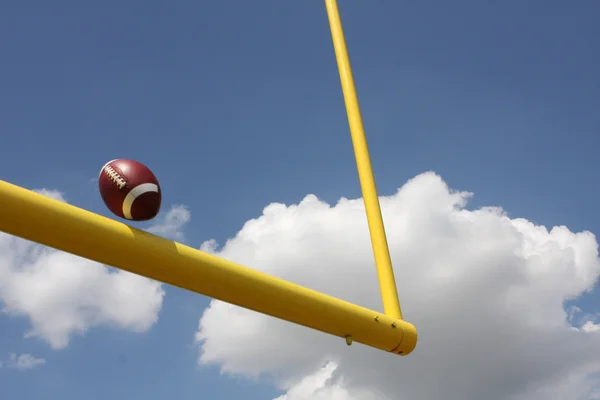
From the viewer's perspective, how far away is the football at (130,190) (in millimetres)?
2127

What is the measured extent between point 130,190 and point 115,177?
0.07 meters

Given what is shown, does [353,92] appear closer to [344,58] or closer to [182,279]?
[344,58]

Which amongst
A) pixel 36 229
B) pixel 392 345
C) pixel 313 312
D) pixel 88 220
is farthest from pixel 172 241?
pixel 392 345

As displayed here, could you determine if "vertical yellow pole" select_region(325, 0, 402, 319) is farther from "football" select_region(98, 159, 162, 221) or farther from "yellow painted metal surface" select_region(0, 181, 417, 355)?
"football" select_region(98, 159, 162, 221)

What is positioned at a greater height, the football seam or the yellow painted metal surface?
the football seam

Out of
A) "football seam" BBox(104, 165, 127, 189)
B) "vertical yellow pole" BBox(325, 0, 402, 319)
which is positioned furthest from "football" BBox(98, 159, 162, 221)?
"vertical yellow pole" BBox(325, 0, 402, 319)

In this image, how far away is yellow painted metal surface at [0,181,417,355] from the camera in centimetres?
187

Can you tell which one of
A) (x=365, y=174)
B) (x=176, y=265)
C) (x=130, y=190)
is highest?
(x=365, y=174)

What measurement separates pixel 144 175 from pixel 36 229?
0.41 m

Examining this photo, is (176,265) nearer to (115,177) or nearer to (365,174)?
(115,177)

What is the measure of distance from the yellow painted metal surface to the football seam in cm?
14

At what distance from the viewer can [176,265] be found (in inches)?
84.0

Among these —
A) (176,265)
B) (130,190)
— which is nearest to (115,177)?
(130,190)

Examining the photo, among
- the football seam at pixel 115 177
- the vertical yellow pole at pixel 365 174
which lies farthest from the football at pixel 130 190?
the vertical yellow pole at pixel 365 174
